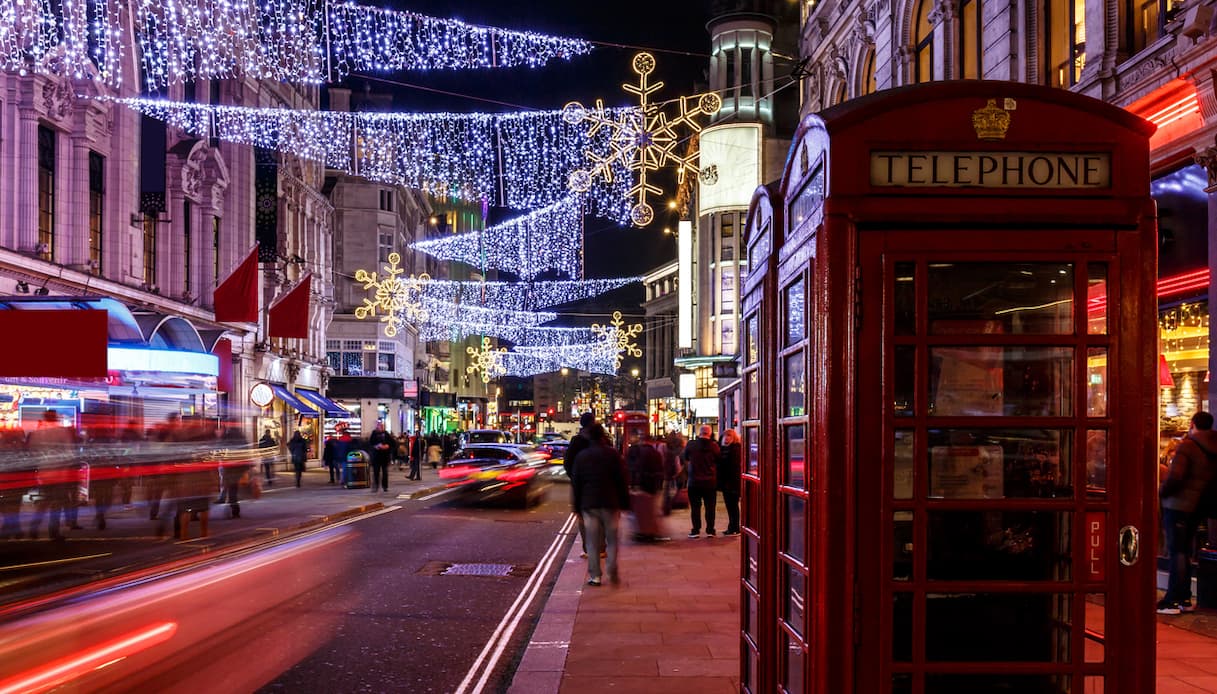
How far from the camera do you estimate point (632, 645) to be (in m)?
9.17

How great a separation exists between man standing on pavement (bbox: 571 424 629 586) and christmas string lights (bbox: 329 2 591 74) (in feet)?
25.5

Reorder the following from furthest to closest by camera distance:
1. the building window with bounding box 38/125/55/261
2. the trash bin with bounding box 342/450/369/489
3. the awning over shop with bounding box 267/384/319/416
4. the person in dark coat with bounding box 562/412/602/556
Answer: the awning over shop with bounding box 267/384/319/416 → the trash bin with bounding box 342/450/369/489 → the building window with bounding box 38/125/55/261 → the person in dark coat with bounding box 562/412/602/556

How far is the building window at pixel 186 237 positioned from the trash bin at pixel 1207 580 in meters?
32.5

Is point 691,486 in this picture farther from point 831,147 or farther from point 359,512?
point 831,147

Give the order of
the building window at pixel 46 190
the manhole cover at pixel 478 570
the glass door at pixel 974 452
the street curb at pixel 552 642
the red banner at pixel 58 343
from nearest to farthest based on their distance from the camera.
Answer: the glass door at pixel 974 452, the street curb at pixel 552 642, the manhole cover at pixel 478 570, the red banner at pixel 58 343, the building window at pixel 46 190

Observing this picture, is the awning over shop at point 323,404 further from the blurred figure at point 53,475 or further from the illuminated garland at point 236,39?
the blurred figure at point 53,475

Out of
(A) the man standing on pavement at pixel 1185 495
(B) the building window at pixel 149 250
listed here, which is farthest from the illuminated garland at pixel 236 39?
(A) the man standing on pavement at pixel 1185 495

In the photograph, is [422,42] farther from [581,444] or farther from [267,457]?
[267,457]

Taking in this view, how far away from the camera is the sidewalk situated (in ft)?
25.5

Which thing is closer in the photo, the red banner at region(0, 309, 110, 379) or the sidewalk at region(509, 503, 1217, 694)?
the sidewalk at region(509, 503, 1217, 694)

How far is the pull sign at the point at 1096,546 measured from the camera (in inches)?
167

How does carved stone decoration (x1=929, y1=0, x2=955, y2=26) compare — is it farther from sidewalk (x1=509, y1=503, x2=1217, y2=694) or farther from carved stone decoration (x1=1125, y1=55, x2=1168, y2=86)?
sidewalk (x1=509, y1=503, x2=1217, y2=694)

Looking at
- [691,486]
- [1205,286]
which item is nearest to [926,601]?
[1205,286]

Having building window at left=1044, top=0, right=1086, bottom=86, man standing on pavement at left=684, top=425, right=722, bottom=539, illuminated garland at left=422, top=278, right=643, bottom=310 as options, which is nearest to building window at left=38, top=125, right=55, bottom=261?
man standing on pavement at left=684, top=425, right=722, bottom=539
